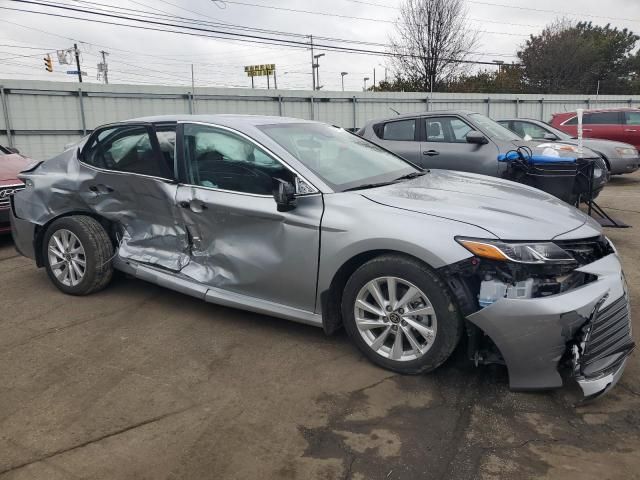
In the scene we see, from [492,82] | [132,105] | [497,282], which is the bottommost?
[497,282]

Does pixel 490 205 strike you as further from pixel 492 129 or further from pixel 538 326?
pixel 492 129

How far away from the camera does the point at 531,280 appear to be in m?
2.86

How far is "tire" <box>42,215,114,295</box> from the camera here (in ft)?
14.6

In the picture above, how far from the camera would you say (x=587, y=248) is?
3.11m

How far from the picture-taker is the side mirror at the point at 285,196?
3.38 m

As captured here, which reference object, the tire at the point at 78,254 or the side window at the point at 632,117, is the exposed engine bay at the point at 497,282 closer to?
the tire at the point at 78,254

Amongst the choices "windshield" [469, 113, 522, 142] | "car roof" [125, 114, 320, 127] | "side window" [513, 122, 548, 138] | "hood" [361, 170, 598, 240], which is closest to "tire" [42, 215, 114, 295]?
"car roof" [125, 114, 320, 127]

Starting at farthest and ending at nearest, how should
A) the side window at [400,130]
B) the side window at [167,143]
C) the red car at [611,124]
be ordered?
the red car at [611,124]
the side window at [400,130]
the side window at [167,143]

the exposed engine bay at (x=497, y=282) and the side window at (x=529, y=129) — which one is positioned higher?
the side window at (x=529, y=129)

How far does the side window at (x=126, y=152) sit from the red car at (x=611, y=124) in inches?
481

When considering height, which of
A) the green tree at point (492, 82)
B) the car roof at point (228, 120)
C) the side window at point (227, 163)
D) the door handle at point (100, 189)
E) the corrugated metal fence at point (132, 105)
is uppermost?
the green tree at point (492, 82)

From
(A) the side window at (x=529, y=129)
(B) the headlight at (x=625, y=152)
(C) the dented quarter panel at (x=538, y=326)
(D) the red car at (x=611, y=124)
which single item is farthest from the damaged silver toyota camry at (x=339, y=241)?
(D) the red car at (x=611, y=124)

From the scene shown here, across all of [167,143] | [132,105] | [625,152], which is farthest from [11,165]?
[625,152]

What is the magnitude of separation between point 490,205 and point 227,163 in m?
1.83
